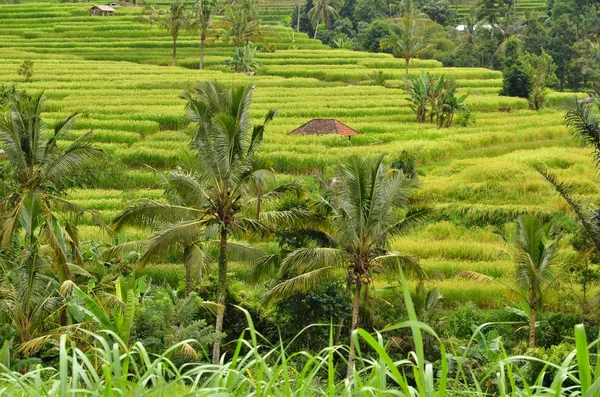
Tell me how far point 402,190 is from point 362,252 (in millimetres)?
1301

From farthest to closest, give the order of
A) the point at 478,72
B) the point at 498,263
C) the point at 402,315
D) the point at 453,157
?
the point at 478,72
the point at 453,157
the point at 498,263
the point at 402,315

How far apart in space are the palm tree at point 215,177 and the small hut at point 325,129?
1932 centimetres

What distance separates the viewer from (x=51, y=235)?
1439cm

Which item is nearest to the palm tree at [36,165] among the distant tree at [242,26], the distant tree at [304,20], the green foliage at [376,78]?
the green foliage at [376,78]

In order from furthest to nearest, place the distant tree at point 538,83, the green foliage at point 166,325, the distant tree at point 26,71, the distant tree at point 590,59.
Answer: the distant tree at point 590,59
the distant tree at point 538,83
the distant tree at point 26,71
the green foliage at point 166,325

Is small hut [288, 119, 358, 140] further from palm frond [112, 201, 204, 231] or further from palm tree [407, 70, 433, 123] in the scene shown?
palm frond [112, 201, 204, 231]

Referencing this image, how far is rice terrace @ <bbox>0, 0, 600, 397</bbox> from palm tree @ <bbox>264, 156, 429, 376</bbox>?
5 cm

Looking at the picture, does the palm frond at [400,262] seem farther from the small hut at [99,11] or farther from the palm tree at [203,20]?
the small hut at [99,11]

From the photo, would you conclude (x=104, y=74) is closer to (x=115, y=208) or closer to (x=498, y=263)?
(x=115, y=208)

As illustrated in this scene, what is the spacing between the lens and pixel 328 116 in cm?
3928

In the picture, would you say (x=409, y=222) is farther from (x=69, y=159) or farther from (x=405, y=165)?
(x=405, y=165)

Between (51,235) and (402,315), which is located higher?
(51,235)

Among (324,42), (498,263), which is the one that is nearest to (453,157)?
(498,263)

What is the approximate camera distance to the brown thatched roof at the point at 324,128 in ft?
112
